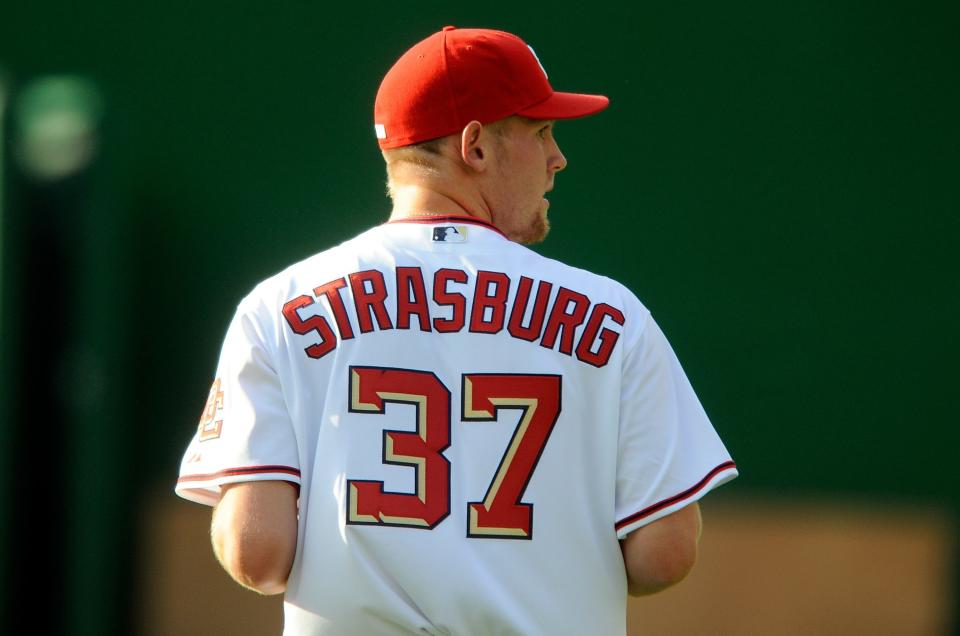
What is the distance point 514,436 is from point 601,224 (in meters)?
3.15

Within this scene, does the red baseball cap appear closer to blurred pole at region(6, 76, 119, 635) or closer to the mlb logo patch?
the mlb logo patch

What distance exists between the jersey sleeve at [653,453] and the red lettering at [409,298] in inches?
11.8

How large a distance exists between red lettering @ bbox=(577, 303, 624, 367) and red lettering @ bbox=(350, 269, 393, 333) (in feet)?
0.91

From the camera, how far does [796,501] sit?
4684 millimetres

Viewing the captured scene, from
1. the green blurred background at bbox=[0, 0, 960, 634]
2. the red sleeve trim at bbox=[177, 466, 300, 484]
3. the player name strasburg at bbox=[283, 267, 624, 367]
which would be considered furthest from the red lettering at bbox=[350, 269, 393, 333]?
the green blurred background at bbox=[0, 0, 960, 634]

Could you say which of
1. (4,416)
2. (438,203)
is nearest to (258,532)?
(438,203)

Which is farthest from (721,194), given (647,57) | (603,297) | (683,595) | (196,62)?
(603,297)

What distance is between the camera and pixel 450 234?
1.92 meters

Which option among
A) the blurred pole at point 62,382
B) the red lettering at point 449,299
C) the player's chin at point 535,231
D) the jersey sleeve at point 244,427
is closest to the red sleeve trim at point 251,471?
the jersey sleeve at point 244,427

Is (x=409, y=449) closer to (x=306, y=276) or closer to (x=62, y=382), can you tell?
(x=306, y=276)

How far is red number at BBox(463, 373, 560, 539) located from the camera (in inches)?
70.3

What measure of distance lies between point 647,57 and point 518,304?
3258 millimetres

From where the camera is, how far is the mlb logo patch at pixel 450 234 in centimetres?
192

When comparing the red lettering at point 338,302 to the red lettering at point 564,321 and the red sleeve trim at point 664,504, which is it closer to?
the red lettering at point 564,321
